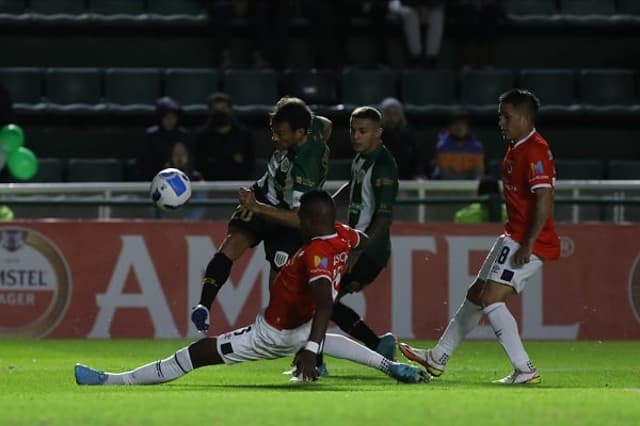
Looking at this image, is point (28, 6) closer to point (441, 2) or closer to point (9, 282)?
point (441, 2)

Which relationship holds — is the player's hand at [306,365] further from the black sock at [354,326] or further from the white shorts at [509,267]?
the black sock at [354,326]

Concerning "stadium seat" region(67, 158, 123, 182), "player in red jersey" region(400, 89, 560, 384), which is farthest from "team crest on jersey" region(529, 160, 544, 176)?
"stadium seat" region(67, 158, 123, 182)

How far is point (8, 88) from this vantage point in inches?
776

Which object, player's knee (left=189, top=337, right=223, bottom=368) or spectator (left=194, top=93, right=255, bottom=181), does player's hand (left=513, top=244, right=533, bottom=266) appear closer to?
player's knee (left=189, top=337, right=223, bottom=368)

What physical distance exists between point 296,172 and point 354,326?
128cm

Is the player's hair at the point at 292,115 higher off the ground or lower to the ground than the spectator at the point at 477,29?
lower

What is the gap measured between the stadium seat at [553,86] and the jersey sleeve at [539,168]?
33.5 feet

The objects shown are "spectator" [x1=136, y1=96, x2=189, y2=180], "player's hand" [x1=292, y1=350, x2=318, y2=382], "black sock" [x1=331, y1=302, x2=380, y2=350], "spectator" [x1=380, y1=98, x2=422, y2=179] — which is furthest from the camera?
"spectator" [x1=380, y1=98, x2=422, y2=179]

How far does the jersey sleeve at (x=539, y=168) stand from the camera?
982cm

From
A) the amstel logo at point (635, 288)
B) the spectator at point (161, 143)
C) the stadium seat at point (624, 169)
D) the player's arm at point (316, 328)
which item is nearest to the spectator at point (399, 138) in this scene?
the spectator at point (161, 143)

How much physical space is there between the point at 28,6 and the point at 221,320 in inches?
290

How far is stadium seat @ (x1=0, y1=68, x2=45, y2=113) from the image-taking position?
19.7 m

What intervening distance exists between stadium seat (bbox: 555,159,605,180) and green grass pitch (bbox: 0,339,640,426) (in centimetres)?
667

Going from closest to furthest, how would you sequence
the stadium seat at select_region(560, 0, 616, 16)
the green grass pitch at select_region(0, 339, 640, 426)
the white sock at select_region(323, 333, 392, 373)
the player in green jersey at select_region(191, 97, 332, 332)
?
1. the green grass pitch at select_region(0, 339, 640, 426)
2. the white sock at select_region(323, 333, 392, 373)
3. the player in green jersey at select_region(191, 97, 332, 332)
4. the stadium seat at select_region(560, 0, 616, 16)
